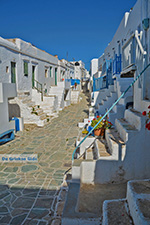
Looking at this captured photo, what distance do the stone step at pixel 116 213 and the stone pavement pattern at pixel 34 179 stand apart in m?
1.81

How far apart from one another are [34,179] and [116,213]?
11.9ft

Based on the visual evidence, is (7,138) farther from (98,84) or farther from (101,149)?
(98,84)

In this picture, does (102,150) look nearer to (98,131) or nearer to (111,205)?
(98,131)

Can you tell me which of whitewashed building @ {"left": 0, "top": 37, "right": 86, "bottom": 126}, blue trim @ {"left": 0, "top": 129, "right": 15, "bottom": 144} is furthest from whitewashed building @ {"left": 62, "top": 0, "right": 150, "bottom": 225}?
whitewashed building @ {"left": 0, "top": 37, "right": 86, "bottom": 126}

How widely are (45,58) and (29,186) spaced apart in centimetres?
1646

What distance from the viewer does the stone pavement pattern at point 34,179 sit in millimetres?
3934

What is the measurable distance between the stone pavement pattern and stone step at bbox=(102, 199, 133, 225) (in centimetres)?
181

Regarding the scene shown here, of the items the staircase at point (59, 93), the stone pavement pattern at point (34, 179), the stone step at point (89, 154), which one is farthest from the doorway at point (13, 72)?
the stone step at point (89, 154)

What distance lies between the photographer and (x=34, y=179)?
546 centimetres

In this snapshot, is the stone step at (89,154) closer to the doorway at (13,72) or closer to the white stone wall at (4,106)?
the white stone wall at (4,106)

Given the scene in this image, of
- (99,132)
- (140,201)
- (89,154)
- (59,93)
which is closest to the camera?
(140,201)

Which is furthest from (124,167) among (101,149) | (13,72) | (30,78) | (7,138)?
(30,78)

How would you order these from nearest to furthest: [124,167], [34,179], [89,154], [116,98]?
[124,167], [34,179], [89,154], [116,98]

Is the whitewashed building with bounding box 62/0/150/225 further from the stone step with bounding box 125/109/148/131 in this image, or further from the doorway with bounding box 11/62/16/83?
the doorway with bounding box 11/62/16/83
